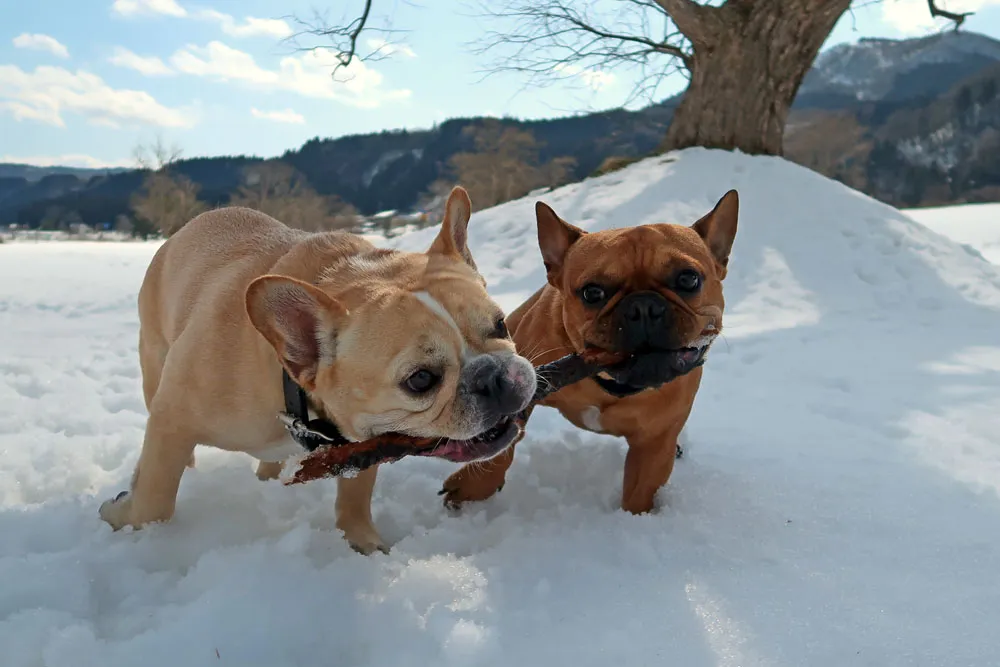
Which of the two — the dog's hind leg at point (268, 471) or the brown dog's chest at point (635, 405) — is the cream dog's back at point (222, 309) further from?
the brown dog's chest at point (635, 405)

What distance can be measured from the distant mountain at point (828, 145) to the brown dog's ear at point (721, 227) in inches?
469

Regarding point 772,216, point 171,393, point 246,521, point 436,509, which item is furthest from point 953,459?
point 772,216

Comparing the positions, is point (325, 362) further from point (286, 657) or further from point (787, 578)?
point (787, 578)

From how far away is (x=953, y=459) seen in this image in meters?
3.37

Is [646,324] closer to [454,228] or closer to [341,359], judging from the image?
[454,228]

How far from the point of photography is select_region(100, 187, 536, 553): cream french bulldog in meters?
2.12

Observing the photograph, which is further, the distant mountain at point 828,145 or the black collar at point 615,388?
the distant mountain at point 828,145

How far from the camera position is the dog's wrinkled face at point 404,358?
2.11 meters

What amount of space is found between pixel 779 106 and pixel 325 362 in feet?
34.9

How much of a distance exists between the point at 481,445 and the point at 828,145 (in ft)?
162

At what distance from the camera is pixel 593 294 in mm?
2801

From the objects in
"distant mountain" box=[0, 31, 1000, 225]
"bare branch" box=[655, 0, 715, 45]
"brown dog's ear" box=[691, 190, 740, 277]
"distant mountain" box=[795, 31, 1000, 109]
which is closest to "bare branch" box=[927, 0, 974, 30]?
"distant mountain" box=[0, 31, 1000, 225]

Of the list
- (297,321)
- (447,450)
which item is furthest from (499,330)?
(297,321)

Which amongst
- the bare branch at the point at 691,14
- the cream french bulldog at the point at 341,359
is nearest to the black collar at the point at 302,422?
the cream french bulldog at the point at 341,359
